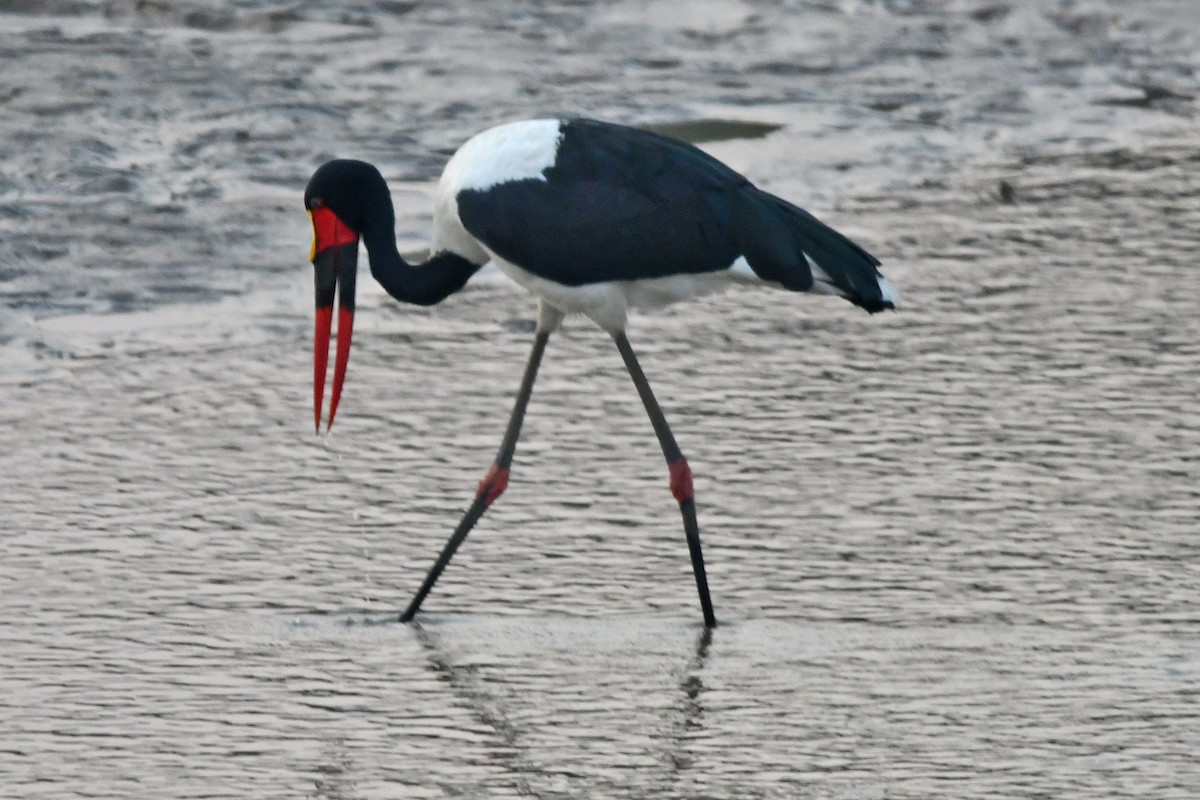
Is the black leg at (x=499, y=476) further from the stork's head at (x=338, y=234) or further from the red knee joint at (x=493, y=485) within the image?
the stork's head at (x=338, y=234)

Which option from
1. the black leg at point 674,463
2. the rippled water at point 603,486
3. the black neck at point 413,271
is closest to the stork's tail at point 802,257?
the black leg at point 674,463

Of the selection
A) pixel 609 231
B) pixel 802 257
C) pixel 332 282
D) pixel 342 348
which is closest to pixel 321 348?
pixel 342 348

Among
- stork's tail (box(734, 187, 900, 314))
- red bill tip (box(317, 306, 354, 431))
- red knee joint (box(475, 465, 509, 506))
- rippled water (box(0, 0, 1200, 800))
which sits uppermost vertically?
stork's tail (box(734, 187, 900, 314))

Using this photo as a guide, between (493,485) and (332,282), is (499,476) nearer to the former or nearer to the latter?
(493,485)

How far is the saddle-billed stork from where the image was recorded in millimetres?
5246

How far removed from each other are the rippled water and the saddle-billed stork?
34 cm

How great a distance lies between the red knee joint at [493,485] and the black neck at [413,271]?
0.45m

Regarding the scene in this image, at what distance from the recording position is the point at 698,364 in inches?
269

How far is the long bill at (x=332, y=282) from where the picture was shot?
545 cm

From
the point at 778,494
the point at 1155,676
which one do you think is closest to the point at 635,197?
the point at 778,494

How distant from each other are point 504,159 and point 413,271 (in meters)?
0.43

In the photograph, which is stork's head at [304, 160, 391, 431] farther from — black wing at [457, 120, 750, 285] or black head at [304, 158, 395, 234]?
black wing at [457, 120, 750, 285]

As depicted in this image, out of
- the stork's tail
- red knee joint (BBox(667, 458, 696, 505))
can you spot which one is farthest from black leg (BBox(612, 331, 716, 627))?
the stork's tail

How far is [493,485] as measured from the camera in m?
5.35
